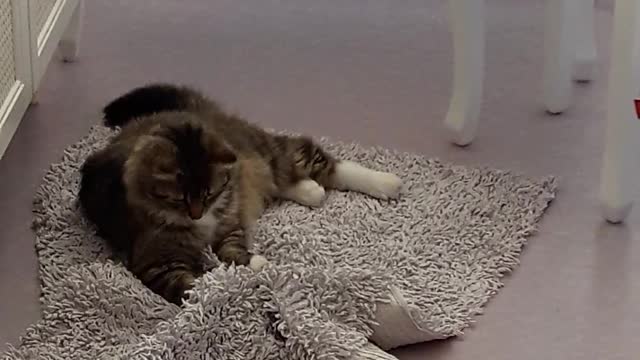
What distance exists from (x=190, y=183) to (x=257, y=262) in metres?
0.16

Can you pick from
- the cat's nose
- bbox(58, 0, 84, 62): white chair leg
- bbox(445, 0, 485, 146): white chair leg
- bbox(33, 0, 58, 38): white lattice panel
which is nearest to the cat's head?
the cat's nose

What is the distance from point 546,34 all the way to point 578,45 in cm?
19

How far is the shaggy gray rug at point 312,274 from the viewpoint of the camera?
161 cm

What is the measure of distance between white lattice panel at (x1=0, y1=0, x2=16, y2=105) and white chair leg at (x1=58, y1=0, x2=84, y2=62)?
0.50m

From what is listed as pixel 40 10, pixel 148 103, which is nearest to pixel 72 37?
pixel 40 10

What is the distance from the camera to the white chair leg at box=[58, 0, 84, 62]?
95.5 inches

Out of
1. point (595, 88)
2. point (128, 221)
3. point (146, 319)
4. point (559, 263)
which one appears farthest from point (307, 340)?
point (595, 88)

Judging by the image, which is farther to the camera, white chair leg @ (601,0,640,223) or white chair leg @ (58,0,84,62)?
white chair leg @ (58,0,84,62)

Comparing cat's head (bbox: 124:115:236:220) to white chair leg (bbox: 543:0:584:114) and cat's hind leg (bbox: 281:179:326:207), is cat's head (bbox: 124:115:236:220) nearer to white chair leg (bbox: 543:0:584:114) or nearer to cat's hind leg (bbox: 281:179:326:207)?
cat's hind leg (bbox: 281:179:326:207)

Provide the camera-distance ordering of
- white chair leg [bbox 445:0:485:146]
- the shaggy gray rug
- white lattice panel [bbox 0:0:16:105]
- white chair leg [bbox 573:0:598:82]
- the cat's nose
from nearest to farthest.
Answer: the shaggy gray rug
the cat's nose
white lattice panel [bbox 0:0:16:105]
white chair leg [bbox 445:0:485:146]
white chair leg [bbox 573:0:598:82]

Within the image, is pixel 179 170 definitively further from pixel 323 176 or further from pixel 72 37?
pixel 72 37

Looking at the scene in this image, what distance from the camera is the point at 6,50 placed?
1.88m

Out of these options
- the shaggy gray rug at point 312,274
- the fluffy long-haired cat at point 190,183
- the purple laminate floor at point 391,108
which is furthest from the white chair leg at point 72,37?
the fluffy long-haired cat at point 190,183

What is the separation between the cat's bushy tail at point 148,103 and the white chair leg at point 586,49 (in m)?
0.77
